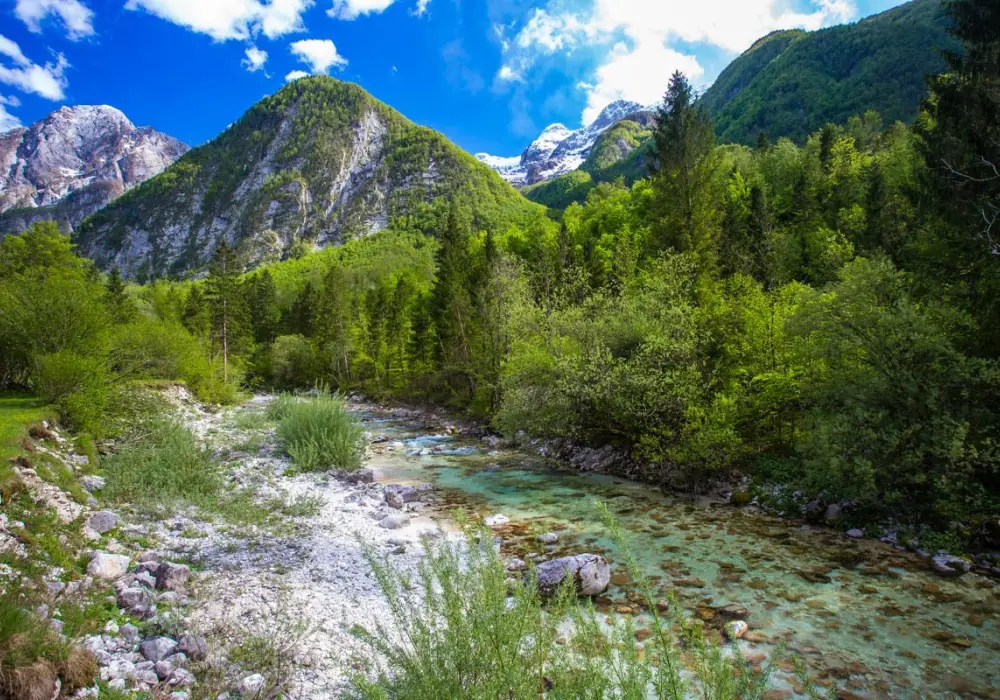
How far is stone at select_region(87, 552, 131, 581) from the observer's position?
280 inches

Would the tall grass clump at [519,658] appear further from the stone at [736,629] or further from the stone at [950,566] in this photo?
the stone at [950,566]

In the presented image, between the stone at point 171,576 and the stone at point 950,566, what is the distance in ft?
41.1

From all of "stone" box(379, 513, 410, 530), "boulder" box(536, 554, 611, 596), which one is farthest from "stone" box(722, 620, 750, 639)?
"stone" box(379, 513, 410, 530)

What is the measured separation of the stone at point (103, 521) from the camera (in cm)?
874

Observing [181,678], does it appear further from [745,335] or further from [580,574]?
[745,335]

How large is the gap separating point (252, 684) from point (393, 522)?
672cm

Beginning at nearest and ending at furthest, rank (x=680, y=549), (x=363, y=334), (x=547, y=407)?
(x=680, y=549) < (x=547, y=407) < (x=363, y=334)

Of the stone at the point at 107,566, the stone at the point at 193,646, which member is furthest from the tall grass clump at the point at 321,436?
the stone at the point at 193,646

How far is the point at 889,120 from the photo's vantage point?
8850cm

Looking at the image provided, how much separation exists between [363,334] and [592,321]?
37.3 meters

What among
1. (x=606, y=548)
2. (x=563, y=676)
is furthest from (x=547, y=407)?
(x=563, y=676)

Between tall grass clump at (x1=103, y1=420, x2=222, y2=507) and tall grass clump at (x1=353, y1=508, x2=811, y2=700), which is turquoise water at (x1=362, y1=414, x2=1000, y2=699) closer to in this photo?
tall grass clump at (x1=353, y1=508, x2=811, y2=700)

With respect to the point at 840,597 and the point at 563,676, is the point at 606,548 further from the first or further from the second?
the point at 563,676

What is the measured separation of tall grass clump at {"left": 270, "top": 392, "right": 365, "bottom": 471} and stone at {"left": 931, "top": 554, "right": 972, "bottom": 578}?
15610mm
